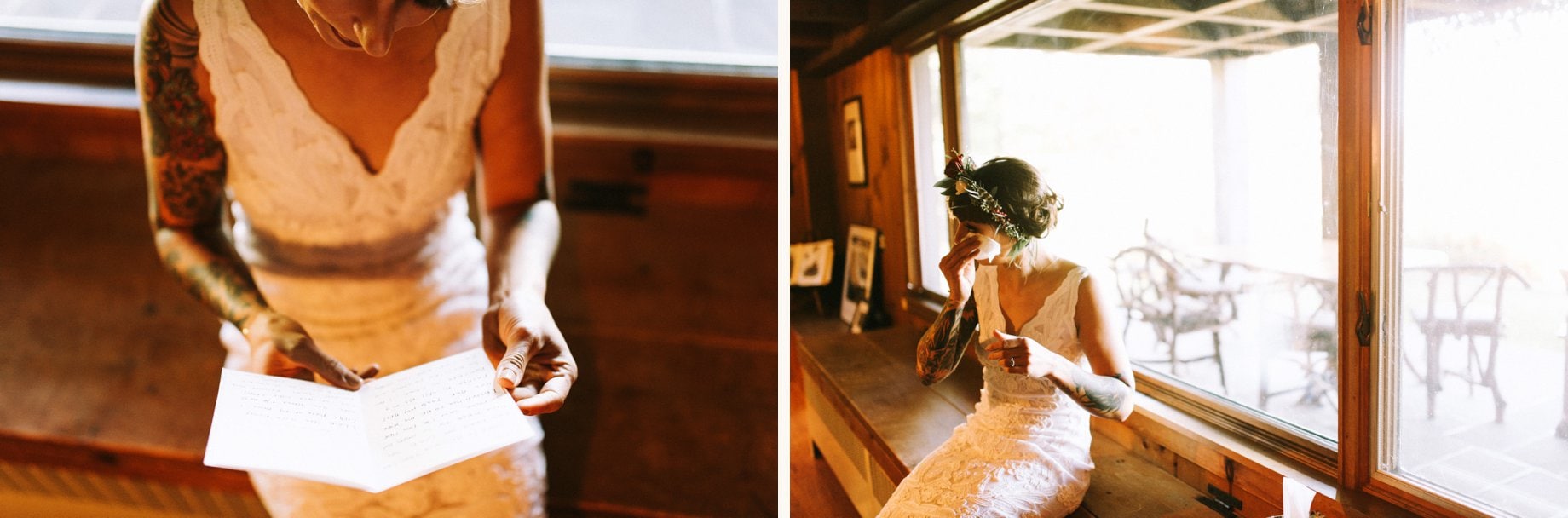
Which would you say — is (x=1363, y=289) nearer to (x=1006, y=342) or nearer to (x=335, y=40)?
(x=1006, y=342)

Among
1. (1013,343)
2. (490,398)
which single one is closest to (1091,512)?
(1013,343)

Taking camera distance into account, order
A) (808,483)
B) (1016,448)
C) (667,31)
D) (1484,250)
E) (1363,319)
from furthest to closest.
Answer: (808,483) → (667,31) → (1016,448) → (1363,319) → (1484,250)

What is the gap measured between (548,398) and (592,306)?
231mm

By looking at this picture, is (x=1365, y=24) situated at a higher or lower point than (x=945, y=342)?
higher

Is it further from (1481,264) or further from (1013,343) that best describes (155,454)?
(1481,264)

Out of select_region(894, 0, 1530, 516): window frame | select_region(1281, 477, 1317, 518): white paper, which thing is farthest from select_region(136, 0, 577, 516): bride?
select_region(894, 0, 1530, 516): window frame

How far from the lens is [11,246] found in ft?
5.12

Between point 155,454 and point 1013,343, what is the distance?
1.77 m

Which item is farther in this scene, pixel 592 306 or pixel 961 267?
pixel 592 306

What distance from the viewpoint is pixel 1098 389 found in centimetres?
117

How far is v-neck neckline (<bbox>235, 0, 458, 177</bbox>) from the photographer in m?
1.29

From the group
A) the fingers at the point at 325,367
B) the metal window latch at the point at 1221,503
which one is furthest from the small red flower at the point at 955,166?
the fingers at the point at 325,367

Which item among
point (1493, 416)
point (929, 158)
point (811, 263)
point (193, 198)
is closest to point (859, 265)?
point (811, 263)

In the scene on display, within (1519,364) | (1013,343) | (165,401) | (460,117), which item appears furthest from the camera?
(165,401)
